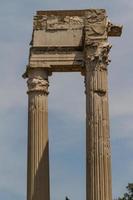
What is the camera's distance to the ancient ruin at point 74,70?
3647 centimetres

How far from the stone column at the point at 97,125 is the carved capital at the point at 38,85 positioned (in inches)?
82.8

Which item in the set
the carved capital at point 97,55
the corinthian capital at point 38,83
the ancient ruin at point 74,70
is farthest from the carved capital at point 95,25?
the corinthian capital at point 38,83

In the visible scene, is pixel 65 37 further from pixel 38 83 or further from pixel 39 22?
pixel 38 83

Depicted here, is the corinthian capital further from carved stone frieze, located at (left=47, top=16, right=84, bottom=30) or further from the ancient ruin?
carved stone frieze, located at (left=47, top=16, right=84, bottom=30)

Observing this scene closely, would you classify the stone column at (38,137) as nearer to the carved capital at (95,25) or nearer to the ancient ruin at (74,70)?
the ancient ruin at (74,70)

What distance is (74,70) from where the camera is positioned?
131 ft

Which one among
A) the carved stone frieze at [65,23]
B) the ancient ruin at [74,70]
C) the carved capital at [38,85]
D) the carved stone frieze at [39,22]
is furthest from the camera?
the carved stone frieze at [39,22]

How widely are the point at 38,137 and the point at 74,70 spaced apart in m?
3.82

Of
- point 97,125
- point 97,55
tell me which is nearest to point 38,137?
point 97,125

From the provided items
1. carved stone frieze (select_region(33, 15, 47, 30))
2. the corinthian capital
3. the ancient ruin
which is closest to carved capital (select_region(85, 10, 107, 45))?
the ancient ruin

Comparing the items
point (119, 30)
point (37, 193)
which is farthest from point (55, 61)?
point (37, 193)

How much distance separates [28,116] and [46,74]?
2.14m

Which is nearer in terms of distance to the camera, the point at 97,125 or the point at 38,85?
the point at 97,125

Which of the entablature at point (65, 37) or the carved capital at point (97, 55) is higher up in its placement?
the entablature at point (65, 37)
